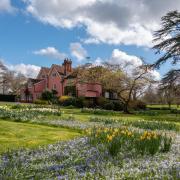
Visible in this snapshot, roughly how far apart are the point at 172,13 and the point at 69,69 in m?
41.8

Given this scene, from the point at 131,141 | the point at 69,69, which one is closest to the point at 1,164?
the point at 131,141

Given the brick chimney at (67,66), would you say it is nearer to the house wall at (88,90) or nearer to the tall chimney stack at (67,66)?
the tall chimney stack at (67,66)

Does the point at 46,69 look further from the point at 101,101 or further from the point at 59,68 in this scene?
the point at 101,101

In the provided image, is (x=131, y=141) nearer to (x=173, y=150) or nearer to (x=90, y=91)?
(x=173, y=150)

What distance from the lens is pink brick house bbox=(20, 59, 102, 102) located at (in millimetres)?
63978

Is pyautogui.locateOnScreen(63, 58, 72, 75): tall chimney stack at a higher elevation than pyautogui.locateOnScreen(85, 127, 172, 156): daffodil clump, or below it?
higher

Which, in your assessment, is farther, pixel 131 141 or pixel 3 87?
pixel 3 87

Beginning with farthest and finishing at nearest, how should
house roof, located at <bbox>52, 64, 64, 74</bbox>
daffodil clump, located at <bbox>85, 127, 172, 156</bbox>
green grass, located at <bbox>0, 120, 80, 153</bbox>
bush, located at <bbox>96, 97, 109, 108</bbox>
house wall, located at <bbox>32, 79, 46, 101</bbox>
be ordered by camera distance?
house wall, located at <bbox>32, 79, 46, 101</bbox>, house roof, located at <bbox>52, 64, 64, 74</bbox>, bush, located at <bbox>96, 97, 109, 108</bbox>, green grass, located at <bbox>0, 120, 80, 153</bbox>, daffodil clump, located at <bbox>85, 127, 172, 156</bbox>

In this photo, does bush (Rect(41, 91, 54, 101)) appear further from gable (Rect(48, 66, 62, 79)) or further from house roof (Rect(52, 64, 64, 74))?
house roof (Rect(52, 64, 64, 74))

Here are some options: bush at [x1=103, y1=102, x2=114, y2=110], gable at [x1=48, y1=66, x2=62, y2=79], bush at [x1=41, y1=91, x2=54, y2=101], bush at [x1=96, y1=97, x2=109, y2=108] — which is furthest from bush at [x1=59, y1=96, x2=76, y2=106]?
gable at [x1=48, y1=66, x2=62, y2=79]

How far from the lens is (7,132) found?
1329cm

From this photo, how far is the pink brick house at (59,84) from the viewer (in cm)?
6398

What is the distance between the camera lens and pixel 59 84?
2810 inches

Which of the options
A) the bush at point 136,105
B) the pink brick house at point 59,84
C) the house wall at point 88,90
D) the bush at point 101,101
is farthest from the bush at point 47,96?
the bush at point 136,105
